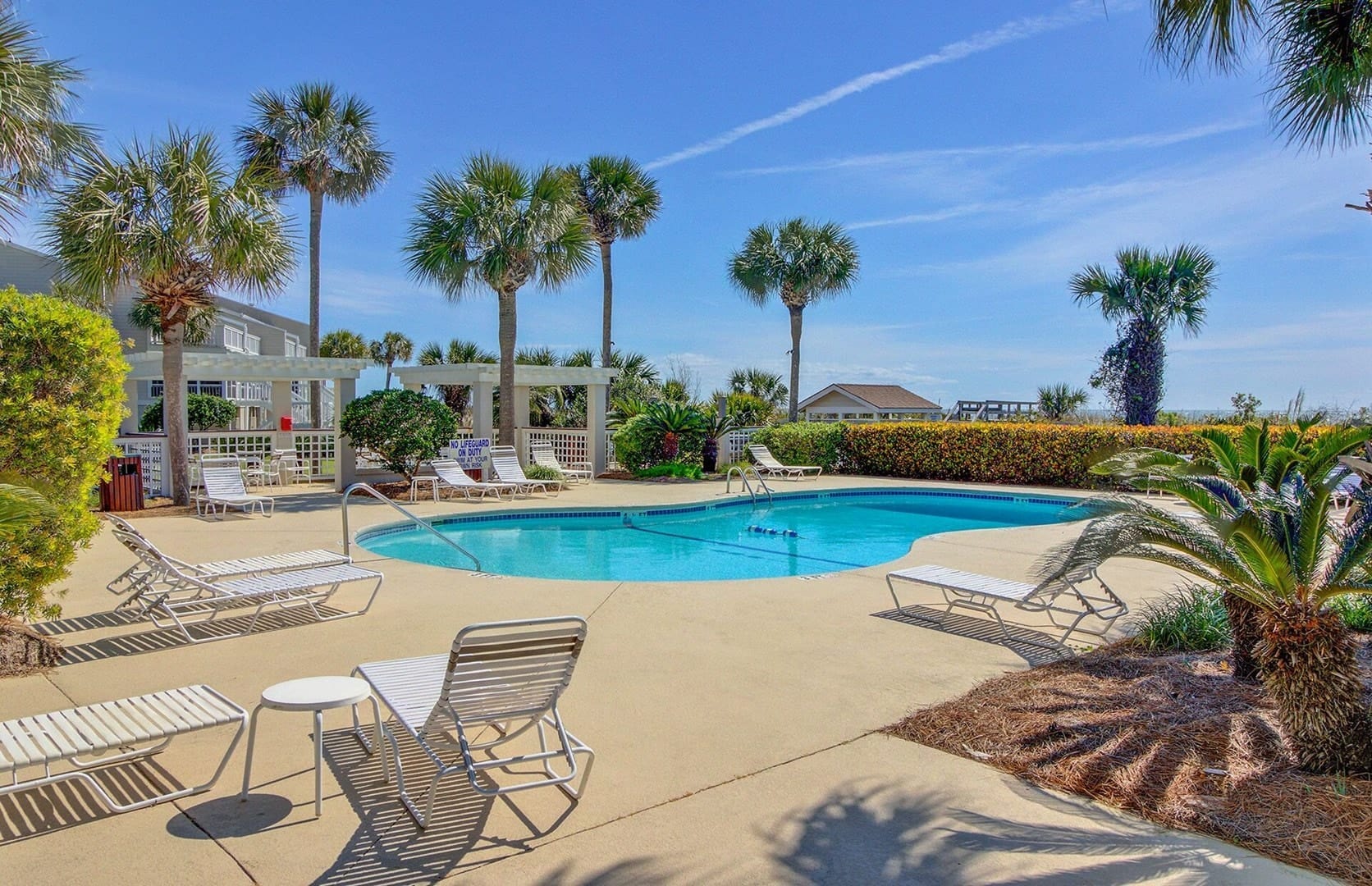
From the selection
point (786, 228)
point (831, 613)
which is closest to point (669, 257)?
point (786, 228)

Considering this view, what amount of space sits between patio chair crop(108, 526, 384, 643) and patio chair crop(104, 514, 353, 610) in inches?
0.6

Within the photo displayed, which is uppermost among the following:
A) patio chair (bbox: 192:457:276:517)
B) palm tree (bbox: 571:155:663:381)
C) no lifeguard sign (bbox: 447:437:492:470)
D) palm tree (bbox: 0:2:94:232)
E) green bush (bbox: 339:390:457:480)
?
palm tree (bbox: 571:155:663:381)

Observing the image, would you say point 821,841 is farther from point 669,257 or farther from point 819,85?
point 669,257

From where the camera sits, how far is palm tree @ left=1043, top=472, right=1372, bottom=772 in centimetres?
364

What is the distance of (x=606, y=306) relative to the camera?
27.1 meters

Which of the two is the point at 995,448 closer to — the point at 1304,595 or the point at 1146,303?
the point at 1146,303

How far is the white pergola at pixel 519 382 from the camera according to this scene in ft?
61.4

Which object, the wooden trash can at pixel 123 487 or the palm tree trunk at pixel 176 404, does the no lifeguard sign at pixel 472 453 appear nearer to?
the palm tree trunk at pixel 176 404

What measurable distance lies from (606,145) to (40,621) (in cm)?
2260

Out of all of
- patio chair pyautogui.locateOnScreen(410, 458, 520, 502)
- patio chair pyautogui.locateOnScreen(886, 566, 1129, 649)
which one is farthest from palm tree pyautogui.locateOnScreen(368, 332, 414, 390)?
patio chair pyautogui.locateOnScreen(886, 566, 1129, 649)

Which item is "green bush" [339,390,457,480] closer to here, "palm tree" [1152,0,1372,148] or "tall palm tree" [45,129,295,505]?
"tall palm tree" [45,129,295,505]

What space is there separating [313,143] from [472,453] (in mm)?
12218

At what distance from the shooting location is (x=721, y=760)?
393 cm

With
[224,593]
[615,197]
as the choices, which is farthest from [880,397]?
[224,593]
